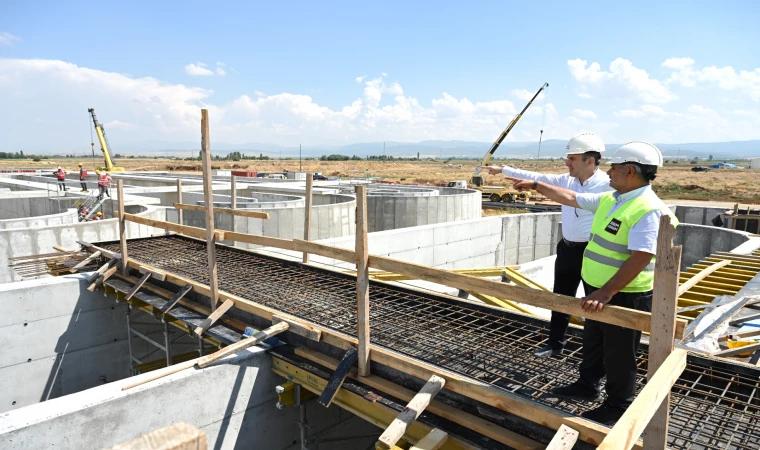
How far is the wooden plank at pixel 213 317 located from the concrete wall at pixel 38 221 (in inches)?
326

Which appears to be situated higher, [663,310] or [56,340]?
[663,310]

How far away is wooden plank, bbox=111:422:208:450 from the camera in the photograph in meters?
1.00

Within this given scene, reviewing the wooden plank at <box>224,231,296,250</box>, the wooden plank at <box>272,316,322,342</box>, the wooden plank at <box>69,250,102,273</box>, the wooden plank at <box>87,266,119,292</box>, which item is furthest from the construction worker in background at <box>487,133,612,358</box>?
the wooden plank at <box>69,250,102,273</box>

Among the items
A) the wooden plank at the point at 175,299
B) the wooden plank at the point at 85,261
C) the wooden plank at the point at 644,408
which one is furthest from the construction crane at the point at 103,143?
the wooden plank at the point at 644,408

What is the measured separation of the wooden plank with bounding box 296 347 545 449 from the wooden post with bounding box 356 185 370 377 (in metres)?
0.15

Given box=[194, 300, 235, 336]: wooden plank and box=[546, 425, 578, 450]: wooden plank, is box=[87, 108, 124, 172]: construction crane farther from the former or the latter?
box=[546, 425, 578, 450]: wooden plank

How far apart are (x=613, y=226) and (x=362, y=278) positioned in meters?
1.94

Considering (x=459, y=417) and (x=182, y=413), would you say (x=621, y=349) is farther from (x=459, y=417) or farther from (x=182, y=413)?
(x=182, y=413)

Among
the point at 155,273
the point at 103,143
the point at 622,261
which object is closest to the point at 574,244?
the point at 622,261

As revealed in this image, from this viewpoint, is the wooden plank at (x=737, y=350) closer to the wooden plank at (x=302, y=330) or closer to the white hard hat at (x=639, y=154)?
the white hard hat at (x=639, y=154)

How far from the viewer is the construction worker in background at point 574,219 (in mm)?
3883

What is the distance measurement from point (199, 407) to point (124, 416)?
62 cm

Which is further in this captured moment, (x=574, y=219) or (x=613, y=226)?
(x=574, y=219)

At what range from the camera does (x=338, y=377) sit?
411 cm
